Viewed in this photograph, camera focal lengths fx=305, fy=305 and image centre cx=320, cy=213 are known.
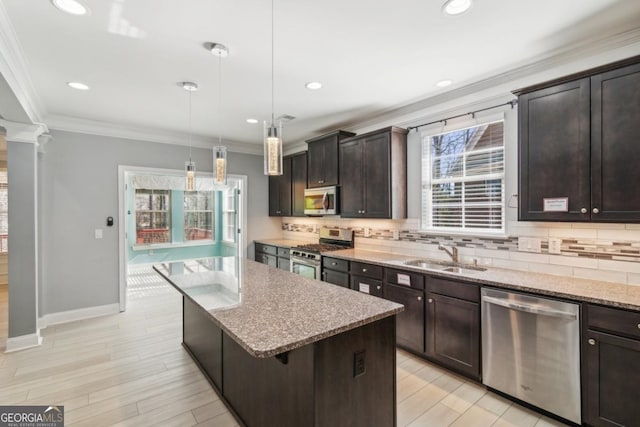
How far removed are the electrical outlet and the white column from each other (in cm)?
508

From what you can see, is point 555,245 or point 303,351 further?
point 555,245

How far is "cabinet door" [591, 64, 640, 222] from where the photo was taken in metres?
1.93

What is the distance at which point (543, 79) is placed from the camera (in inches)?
102

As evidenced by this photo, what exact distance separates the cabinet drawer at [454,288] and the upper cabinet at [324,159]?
78.7 inches

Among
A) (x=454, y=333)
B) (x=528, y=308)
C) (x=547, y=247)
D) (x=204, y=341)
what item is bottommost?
(x=204, y=341)

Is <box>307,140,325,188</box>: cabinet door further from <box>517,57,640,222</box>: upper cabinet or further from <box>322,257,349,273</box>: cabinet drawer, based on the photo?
<box>517,57,640,222</box>: upper cabinet

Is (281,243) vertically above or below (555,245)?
below

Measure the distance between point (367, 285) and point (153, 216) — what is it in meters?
5.85

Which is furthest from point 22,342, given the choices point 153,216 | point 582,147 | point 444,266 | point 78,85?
point 582,147

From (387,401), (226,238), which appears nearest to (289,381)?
(387,401)

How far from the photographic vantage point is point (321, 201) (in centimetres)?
443

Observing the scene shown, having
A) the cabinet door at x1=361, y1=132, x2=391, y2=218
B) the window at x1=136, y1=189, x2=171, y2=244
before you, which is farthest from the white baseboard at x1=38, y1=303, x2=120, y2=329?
the cabinet door at x1=361, y1=132, x2=391, y2=218

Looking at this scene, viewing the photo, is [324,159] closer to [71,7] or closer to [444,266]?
[444,266]

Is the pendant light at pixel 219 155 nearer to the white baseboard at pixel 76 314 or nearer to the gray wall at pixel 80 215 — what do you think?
the gray wall at pixel 80 215
